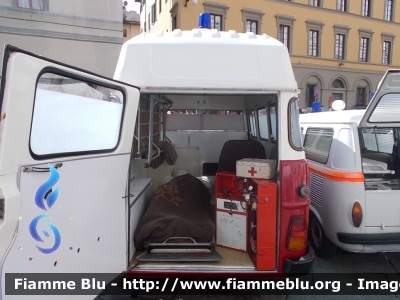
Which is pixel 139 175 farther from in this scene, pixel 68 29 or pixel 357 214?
pixel 68 29

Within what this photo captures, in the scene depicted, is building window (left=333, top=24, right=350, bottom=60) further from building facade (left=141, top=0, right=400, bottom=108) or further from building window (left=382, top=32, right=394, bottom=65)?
building window (left=382, top=32, right=394, bottom=65)

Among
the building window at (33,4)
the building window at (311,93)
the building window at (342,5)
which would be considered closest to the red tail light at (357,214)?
the building window at (33,4)

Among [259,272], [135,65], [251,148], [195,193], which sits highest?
[135,65]

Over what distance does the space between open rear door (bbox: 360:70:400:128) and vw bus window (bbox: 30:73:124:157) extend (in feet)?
9.07

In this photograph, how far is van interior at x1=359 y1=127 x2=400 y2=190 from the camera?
4159 mm

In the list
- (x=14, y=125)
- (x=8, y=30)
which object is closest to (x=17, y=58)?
(x=14, y=125)

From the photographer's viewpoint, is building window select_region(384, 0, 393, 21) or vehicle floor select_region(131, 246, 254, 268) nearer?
vehicle floor select_region(131, 246, 254, 268)

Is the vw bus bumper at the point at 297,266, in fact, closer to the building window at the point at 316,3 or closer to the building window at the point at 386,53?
the building window at the point at 316,3

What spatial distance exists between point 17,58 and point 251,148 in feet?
11.1

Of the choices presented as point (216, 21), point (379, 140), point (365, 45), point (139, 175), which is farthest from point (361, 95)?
point (139, 175)

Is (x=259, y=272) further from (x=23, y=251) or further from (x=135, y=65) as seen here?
(x=135, y=65)

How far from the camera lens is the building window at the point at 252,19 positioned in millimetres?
20547

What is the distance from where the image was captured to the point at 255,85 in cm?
286

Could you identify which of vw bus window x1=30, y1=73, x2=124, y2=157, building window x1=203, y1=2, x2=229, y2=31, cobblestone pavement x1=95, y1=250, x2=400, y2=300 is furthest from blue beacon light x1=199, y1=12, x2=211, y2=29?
building window x1=203, y1=2, x2=229, y2=31
